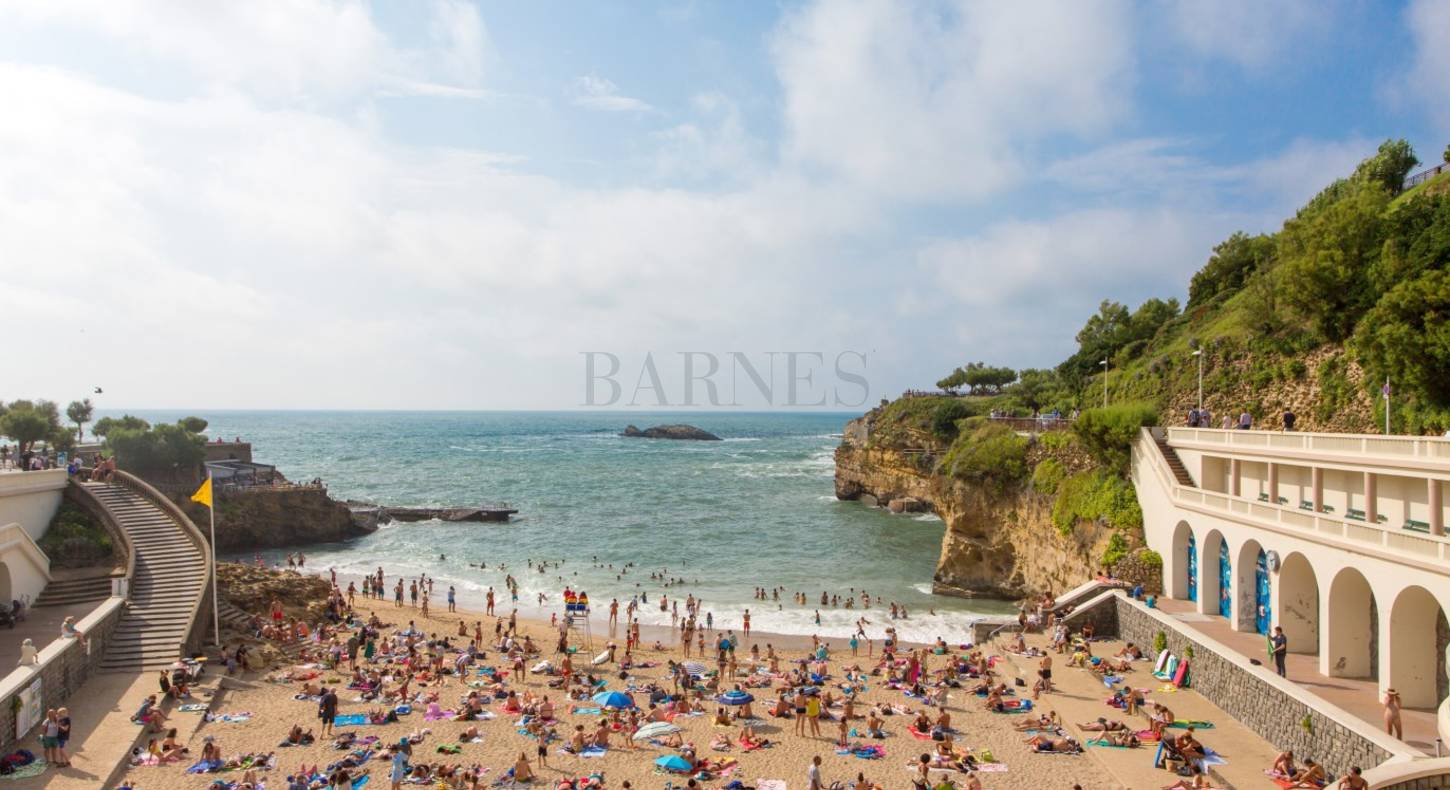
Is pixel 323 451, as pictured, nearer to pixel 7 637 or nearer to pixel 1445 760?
pixel 7 637

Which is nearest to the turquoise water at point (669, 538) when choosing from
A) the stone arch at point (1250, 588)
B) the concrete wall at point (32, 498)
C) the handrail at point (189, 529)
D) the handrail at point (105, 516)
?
the stone arch at point (1250, 588)

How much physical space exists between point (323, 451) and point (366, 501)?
2997 inches

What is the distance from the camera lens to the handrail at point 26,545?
2139cm

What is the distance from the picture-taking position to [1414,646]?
16234 millimetres

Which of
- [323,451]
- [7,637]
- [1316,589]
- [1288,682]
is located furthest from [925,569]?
[323,451]

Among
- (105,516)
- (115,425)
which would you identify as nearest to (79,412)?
(115,425)

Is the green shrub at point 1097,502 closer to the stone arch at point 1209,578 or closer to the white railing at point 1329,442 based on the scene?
the white railing at point 1329,442

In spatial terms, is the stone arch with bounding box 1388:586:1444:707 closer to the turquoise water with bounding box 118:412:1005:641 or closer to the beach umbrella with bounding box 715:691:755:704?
the beach umbrella with bounding box 715:691:755:704

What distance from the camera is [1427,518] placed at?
1730cm

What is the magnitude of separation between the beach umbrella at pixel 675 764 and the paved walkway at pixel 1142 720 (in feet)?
25.7

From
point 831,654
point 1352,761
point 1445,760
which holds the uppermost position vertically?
point 1445,760

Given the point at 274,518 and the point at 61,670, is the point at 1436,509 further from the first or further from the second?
the point at 274,518

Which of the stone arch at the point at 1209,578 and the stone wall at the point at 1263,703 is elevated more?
the stone arch at the point at 1209,578

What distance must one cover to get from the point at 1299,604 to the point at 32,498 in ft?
117
